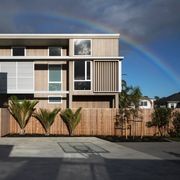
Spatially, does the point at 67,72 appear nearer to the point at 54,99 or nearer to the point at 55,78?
the point at 55,78

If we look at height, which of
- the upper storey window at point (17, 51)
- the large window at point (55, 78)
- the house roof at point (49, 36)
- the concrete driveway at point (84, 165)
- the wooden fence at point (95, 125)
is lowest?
the concrete driveway at point (84, 165)

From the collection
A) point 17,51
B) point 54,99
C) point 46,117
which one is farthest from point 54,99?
point 46,117

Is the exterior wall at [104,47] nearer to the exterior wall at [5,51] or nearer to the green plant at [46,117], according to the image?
the exterior wall at [5,51]

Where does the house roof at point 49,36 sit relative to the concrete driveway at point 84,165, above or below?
above

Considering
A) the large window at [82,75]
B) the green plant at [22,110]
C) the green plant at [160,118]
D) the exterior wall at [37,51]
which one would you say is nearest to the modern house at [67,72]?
the large window at [82,75]

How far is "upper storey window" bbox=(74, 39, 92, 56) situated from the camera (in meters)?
37.5

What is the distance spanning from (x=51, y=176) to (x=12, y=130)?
65.9 feet

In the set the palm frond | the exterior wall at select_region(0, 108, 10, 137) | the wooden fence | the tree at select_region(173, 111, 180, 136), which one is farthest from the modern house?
the tree at select_region(173, 111, 180, 136)

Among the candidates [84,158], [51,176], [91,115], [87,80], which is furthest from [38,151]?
[87,80]

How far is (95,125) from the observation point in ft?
104

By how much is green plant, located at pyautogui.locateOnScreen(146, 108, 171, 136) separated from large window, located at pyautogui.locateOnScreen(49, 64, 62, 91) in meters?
10.1

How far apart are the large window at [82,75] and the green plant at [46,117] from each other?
19.9 ft

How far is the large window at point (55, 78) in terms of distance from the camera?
38597 millimetres

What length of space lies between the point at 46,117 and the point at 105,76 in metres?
7.83
